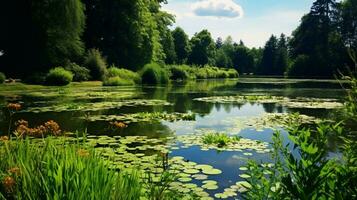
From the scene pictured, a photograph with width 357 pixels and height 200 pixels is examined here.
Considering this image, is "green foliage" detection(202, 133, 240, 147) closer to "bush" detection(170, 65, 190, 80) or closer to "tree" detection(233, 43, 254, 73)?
"bush" detection(170, 65, 190, 80)

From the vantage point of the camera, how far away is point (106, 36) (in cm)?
4903

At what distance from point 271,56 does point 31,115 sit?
104 meters

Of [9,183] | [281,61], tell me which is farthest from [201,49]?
[9,183]

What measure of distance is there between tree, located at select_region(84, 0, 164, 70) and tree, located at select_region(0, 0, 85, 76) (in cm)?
1190

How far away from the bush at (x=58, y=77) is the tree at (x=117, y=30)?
53.5 feet

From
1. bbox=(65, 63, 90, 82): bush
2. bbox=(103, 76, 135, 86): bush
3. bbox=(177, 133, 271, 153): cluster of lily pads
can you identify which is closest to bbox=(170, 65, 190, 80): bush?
bbox=(103, 76, 135, 86): bush

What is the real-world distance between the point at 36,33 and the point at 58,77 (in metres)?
5.60

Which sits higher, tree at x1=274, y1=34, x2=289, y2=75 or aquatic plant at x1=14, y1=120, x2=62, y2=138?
tree at x1=274, y1=34, x2=289, y2=75

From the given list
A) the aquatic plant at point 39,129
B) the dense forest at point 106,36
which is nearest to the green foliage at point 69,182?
the aquatic plant at point 39,129

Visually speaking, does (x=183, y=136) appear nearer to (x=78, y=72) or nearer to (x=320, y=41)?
(x=78, y=72)

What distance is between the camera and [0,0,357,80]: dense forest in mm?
34656

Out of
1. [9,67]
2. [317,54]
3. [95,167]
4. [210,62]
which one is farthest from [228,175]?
[210,62]

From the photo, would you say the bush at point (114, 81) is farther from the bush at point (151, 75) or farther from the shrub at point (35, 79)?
the shrub at point (35, 79)

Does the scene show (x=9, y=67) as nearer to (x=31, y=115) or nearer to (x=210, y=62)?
(x=31, y=115)
